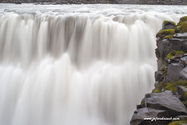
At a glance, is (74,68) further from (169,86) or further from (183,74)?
(183,74)

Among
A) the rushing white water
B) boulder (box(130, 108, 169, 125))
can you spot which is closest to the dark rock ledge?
boulder (box(130, 108, 169, 125))

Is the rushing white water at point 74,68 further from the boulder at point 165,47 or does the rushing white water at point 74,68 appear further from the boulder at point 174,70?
the boulder at point 174,70

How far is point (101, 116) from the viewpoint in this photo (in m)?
4.65

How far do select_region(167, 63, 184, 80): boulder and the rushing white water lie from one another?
204cm

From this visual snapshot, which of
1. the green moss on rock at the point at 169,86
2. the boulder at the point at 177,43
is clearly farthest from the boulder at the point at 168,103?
the boulder at the point at 177,43

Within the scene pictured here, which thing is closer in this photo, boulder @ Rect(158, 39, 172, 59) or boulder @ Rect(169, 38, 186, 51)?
boulder @ Rect(169, 38, 186, 51)

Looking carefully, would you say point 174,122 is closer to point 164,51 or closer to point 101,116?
point 164,51

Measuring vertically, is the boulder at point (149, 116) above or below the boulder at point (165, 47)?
below

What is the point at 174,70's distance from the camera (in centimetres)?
303

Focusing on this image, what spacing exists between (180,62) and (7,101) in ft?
18.2

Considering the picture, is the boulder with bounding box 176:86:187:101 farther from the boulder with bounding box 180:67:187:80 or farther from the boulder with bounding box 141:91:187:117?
the boulder with bounding box 180:67:187:80

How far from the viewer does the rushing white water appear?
15.8 ft

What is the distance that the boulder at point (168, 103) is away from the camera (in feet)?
7.55

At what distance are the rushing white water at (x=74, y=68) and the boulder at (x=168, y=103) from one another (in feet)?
7.39
